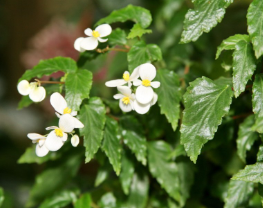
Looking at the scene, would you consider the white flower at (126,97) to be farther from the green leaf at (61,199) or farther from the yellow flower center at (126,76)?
the green leaf at (61,199)

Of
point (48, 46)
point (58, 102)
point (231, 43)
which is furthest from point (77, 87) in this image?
point (48, 46)

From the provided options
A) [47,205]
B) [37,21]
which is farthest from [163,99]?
[37,21]

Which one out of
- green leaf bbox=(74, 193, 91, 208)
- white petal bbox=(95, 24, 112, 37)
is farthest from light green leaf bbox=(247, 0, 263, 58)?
green leaf bbox=(74, 193, 91, 208)

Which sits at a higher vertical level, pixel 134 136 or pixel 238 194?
pixel 134 136

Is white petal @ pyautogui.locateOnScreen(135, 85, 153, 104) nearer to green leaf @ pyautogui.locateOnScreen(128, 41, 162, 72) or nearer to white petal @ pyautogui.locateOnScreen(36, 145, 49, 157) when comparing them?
green leaf @ pyautogui.locateOnScreen(128, 41, 162, 72)

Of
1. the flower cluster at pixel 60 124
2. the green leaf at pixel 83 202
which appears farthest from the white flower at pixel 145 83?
the green leaf at pixel 83 202

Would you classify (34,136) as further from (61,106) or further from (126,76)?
(126,76)
